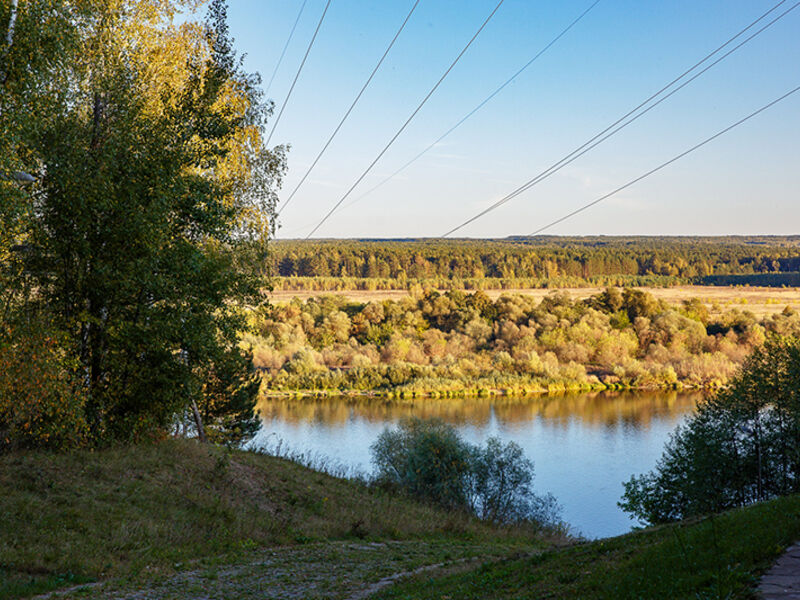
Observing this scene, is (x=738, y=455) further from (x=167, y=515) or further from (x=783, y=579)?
(x=783, y=579)

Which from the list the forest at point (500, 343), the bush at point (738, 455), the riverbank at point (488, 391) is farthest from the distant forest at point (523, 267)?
the bush at point (738, 455)

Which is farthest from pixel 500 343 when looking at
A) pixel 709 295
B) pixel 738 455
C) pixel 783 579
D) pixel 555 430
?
pixel 783 579

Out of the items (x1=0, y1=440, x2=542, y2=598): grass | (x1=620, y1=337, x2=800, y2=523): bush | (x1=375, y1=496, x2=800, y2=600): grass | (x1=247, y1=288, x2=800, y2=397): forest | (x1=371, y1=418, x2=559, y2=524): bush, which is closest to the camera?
(x1=375, y1=496, x2=800, y2=600): grass

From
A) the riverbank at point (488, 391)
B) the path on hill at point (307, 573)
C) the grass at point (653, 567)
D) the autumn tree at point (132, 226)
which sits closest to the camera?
the grass at point (653, 567)

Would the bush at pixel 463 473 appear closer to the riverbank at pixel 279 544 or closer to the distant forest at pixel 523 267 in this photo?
the riverbank at pixel 279 544

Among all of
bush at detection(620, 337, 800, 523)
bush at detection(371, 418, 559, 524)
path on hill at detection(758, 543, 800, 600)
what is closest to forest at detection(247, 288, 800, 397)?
bush at detection(371, 418, 559, 524)

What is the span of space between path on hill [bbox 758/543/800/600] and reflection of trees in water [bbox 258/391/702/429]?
1869 inches

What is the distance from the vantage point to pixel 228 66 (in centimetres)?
1859

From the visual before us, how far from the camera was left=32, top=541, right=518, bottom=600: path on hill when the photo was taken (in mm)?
9125

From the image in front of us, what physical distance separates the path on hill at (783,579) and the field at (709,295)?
88007 millimetres

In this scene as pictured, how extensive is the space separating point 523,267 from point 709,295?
118 feet

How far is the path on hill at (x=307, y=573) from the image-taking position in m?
9.12

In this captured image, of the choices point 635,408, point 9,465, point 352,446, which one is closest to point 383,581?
point 9,465

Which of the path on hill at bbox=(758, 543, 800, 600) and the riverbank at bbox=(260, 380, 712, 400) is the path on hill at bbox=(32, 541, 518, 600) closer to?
the path on hill at bbox=(758, 543, 800, 600)
